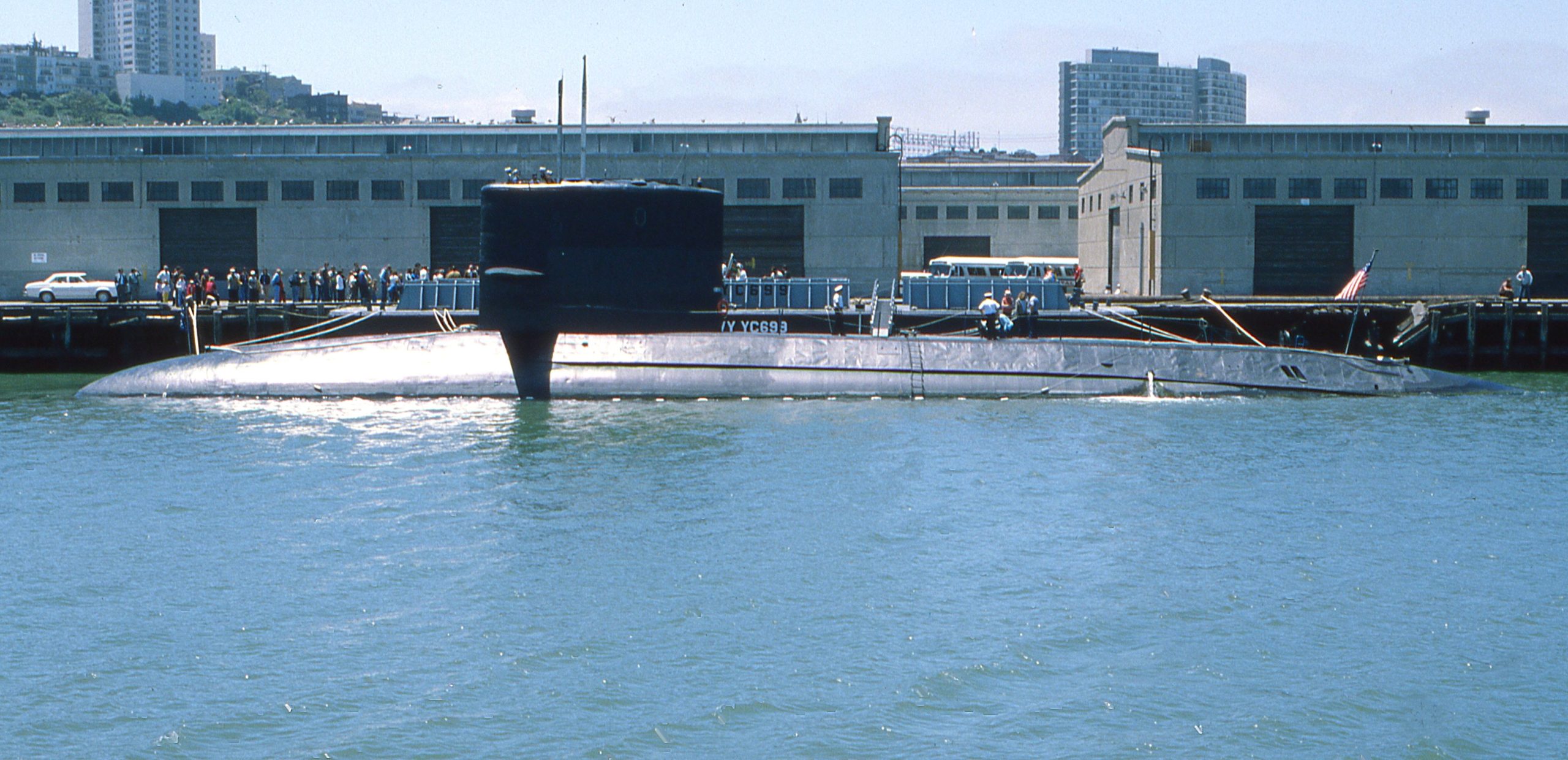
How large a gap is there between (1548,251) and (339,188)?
1726 inches

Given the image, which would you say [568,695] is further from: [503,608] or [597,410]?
[597,410]

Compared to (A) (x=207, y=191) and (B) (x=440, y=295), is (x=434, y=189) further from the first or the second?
(B) (x=440, y=295)

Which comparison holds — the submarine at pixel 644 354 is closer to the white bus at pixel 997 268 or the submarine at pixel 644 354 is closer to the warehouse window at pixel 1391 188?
the warehouse window at pixel 1391 188

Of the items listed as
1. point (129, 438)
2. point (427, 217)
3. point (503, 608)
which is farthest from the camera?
point (427, 217)

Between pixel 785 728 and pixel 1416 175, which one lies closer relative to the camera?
pixel 785 728

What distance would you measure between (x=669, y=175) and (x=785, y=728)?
4453 cm

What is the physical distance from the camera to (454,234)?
53.2 meters

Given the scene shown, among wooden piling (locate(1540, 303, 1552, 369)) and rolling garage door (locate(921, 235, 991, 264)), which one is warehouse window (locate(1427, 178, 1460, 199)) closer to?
wooden piling (locate(1540, 303, 1552, 369))

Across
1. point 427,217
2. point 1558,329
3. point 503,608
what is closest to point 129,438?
point 503,608

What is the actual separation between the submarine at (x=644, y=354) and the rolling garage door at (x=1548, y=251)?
3006 cm

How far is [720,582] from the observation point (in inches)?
574

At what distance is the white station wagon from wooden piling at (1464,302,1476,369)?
139 feet

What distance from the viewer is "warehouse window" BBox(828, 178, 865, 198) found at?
5312 centimetres

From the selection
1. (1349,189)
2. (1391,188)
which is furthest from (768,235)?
(1391,188)
